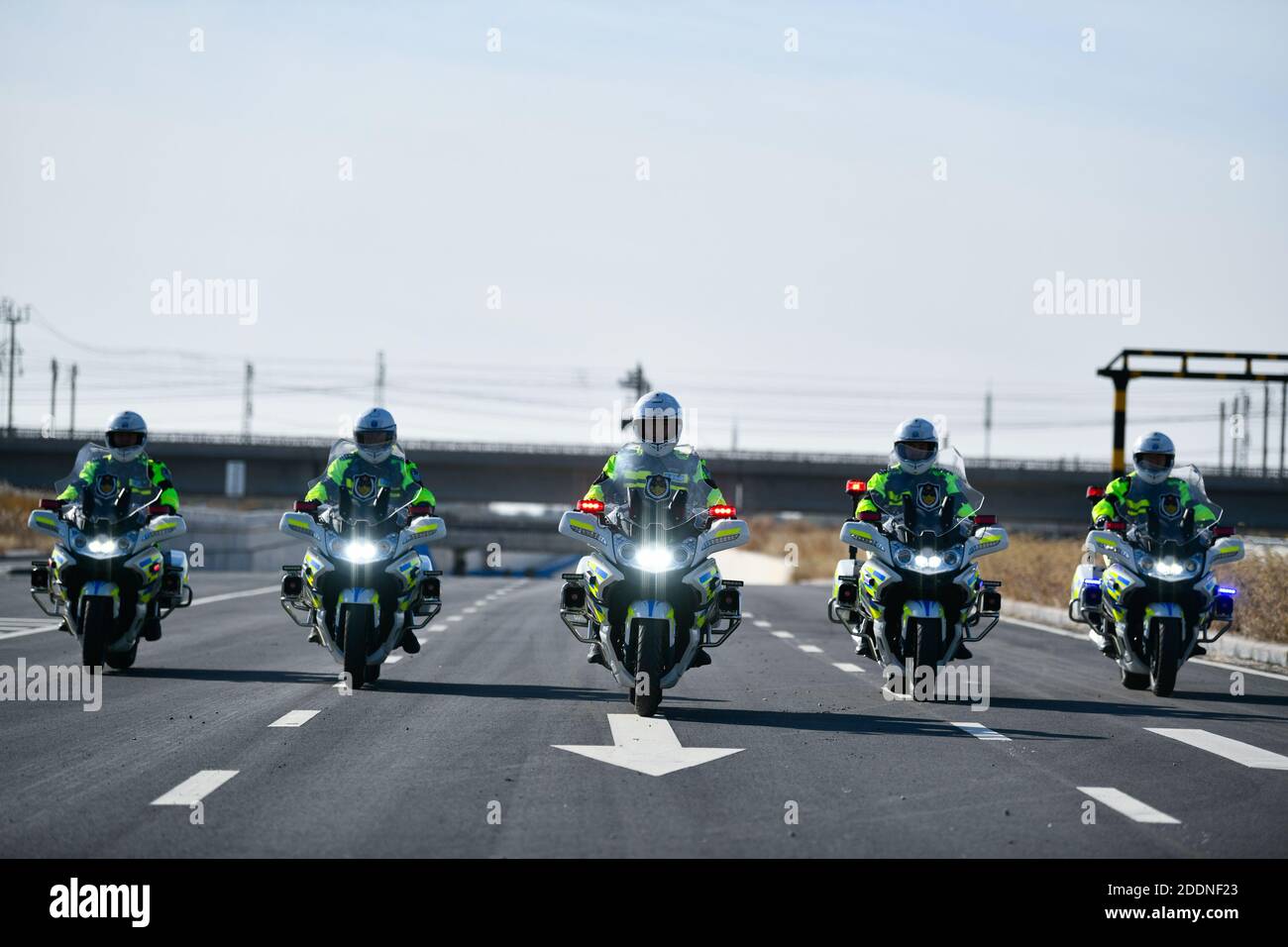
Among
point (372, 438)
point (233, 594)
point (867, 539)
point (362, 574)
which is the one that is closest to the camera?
point (362, 574)

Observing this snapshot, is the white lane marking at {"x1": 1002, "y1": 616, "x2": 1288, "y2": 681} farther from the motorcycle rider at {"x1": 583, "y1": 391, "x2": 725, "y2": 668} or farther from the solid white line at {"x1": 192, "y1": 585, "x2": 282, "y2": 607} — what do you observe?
the solid white line at {"x1": 192, "y1": 585, "x2": 282, "y2": 607}

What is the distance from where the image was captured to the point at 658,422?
493 inches

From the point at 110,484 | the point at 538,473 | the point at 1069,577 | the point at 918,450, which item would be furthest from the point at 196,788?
the point at 538,473

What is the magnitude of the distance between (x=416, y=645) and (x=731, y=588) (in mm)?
3214

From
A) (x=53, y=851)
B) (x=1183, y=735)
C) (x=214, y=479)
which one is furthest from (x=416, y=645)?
(x=214, y=479)

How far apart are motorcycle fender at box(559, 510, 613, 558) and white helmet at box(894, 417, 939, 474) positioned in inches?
140

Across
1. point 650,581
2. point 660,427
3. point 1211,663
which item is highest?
point 660,427

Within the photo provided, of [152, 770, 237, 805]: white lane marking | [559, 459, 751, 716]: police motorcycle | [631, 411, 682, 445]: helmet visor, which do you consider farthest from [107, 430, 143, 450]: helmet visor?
[152, 770, 237, 805]: white lane marking

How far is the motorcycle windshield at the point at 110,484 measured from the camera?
15.1m

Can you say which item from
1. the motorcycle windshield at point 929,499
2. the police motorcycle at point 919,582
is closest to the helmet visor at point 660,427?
the police motorcycle at point 919,582

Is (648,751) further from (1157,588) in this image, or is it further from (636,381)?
(636,381)

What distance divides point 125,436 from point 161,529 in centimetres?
106

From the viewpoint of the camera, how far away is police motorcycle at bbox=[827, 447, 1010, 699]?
13.5 m

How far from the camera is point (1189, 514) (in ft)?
48.4
